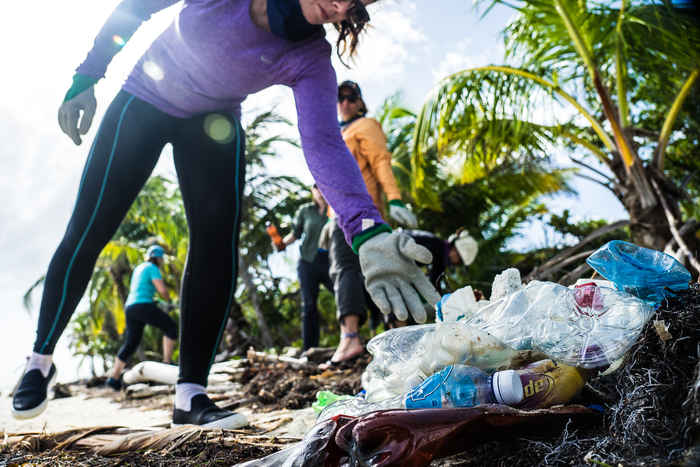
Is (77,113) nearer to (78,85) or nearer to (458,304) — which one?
(78,85)

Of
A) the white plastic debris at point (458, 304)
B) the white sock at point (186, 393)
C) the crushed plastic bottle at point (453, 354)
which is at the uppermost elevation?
the white plastic debris at point (458, 304)

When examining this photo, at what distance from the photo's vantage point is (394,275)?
132cm

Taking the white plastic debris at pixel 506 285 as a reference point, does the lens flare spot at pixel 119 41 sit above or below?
above

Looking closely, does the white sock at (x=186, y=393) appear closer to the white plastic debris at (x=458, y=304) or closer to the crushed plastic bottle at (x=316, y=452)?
the crushed plastic bottle at (x=316, y=452)

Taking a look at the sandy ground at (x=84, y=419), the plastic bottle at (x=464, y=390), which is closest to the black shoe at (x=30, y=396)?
the sandy ground at (x=84, y=419)

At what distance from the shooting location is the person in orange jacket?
3225 mm

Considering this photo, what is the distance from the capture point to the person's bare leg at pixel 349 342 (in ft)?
10.4

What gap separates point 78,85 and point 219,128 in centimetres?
50

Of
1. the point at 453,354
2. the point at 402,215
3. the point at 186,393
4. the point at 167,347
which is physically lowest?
the point at 167,347

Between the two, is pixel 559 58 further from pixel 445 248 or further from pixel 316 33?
pixel 316 33

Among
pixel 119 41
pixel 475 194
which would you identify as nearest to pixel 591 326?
pixel 119 41

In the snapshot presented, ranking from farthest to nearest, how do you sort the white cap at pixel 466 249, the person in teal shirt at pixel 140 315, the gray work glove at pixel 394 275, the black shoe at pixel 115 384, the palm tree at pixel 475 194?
the palm tree at pixel 475 194
the person in teal shirt at pixel 140 315
the black shoe at pixel 115 384
the white cap at pixel 466 249
the gray work glove at pixel 394 275

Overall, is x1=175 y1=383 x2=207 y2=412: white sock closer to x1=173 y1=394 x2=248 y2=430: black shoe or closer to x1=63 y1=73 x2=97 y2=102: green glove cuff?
x1=173 y1=394 x2=248 y2=430: black shoe

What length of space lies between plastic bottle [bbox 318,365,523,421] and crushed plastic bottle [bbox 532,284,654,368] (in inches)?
7.9
